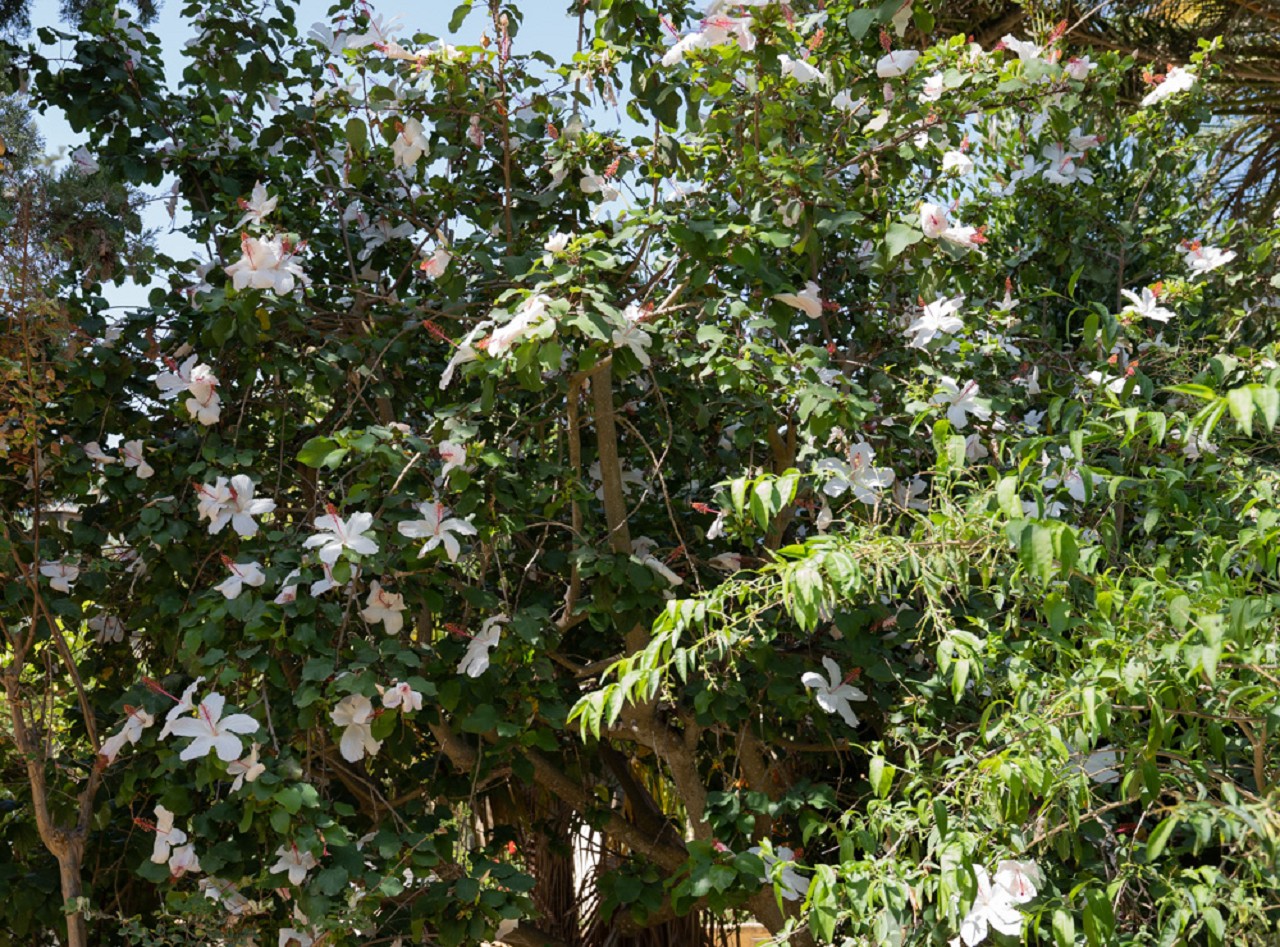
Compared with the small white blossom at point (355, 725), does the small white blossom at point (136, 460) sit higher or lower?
higher

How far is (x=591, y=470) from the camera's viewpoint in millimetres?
2604

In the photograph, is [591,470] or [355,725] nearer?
[355,725]

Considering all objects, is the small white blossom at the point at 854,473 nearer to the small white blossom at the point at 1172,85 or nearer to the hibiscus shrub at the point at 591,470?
the hibiscus shrub at the point at 591,470

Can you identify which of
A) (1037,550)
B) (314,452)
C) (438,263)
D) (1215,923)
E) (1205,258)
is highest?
(438,263)

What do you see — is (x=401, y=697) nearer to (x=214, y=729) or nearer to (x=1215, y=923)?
(x=214, y=729)

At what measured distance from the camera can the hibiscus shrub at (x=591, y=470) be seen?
188cm

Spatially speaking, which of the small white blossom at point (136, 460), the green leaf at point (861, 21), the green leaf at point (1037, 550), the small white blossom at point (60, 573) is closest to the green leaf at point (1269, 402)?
the green leaf at point (1037, 550)

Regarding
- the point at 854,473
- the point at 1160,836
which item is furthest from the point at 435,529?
the point at 1160,836

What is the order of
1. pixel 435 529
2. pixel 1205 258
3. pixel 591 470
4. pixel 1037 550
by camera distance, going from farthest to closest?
pixel 1205 258
pixel 591 470
pixel 435 529
pixel 1037 550

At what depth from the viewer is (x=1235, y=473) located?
5.67 ft

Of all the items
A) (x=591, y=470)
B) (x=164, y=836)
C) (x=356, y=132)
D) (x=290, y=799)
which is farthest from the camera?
(x=591, y=470)

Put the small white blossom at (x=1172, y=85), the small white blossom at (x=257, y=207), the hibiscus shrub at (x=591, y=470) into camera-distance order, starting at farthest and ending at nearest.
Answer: the small white blossom at (x=1172, y=85) → the small white blossom at (x=257, y=207) → the hibiscus shrub at (x=591, y=470)

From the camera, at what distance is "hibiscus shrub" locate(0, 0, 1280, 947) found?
188cm

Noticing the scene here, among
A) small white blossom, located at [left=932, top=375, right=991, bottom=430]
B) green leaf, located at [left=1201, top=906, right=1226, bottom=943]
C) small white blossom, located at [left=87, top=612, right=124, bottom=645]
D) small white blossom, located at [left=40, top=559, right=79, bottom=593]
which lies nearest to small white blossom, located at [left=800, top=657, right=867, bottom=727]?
small white blossom, located at [left=932, top=375, right=991, bottom=430]
